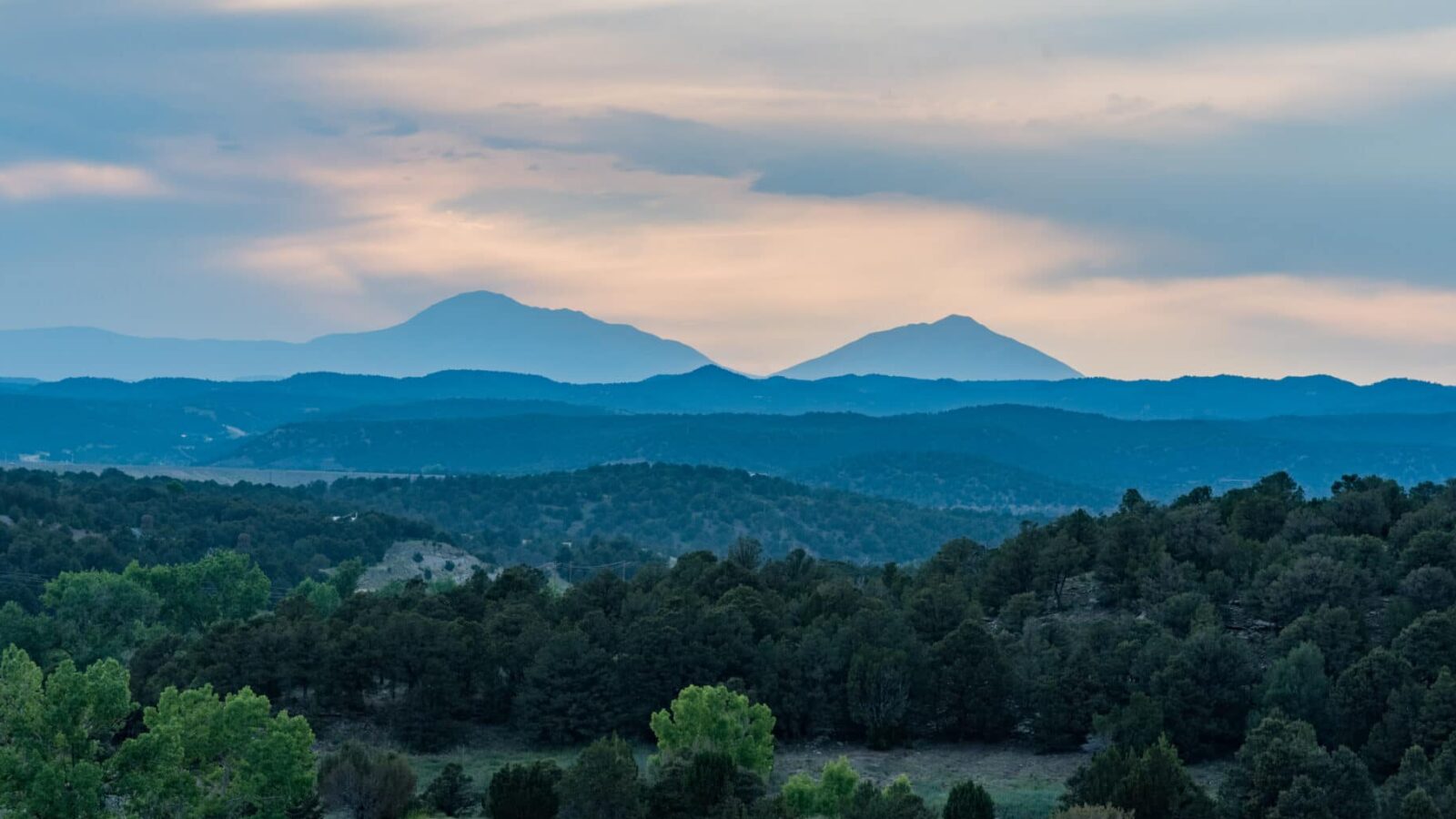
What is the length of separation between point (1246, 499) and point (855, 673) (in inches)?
1270

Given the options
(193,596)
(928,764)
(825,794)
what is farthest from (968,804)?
(193,596)

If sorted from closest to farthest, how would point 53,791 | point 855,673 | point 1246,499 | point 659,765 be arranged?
1. point 53,791
2. point 659,765
3. point 855,673
4. point 1246,499

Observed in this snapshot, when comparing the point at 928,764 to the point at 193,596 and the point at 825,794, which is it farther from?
the point at 193,596

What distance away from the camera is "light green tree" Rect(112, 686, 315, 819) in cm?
3781

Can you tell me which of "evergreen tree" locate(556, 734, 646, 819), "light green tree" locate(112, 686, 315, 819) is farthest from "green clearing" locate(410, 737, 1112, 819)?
"evergreen tree" locate(556, 734, 646, 819)

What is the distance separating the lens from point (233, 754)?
40.5 m

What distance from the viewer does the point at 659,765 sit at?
42969 mm

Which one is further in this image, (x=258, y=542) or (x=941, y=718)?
(x=258, y=542)

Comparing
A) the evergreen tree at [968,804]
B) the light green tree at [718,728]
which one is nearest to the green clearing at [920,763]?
the light green tree at [718,728]

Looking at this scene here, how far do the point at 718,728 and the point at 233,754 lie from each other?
1402cm

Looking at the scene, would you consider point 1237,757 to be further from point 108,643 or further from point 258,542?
point 258,542

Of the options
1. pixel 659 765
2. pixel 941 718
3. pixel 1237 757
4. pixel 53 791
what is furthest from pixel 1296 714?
pixel 53 791

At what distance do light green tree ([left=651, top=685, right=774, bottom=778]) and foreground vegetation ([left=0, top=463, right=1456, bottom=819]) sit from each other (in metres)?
0.09

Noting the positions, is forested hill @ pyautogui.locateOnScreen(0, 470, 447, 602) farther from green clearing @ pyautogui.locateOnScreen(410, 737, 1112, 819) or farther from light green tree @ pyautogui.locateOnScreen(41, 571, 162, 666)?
green clearing @ pyautogui.locateOnScreen(410, 737, 1112, 819)
